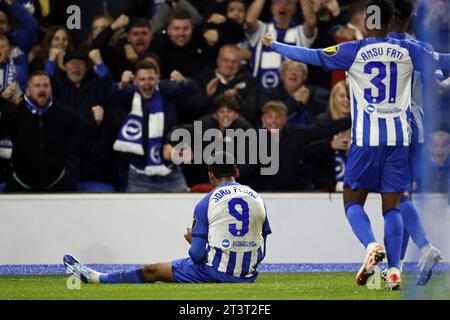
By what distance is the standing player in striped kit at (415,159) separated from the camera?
8.27 m

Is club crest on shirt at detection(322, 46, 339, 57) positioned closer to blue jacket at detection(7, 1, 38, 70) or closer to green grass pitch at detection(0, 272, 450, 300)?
green grass pitch at detection(0, 272, 450, 300)

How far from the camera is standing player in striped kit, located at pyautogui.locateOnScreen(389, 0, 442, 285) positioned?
8.27m

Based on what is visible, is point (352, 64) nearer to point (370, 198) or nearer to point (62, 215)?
point (370, 198)

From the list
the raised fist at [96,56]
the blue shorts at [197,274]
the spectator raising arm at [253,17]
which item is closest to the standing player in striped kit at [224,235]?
the blue shorts at [197,274]

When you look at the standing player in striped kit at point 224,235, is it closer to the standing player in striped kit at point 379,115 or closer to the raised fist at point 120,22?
the standing player in striped kit at point 379,115

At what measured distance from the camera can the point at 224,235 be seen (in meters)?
8.46

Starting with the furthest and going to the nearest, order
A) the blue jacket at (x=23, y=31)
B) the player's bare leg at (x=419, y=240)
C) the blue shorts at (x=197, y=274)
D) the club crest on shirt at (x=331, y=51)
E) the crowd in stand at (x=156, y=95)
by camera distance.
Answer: the blue jacket at (x=23, y=31) → the crowd in stand at (x=156, y=95) → the club crest on shirt at (x=331, y=51) → the blue shorts at (x=197, y=274) → the player's bare leg at (x=419, y=240)

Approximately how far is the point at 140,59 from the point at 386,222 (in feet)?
14.6

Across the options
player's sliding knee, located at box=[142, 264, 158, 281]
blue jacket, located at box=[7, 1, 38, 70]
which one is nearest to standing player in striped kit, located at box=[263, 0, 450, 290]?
player's sliding knee, located at box=[142, 264, 158, 281]

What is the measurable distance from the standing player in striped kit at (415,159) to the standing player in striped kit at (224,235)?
3.75 ft

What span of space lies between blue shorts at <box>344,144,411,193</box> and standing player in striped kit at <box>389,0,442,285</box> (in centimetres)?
14

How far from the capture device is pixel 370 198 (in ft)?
38.2
